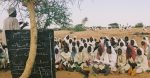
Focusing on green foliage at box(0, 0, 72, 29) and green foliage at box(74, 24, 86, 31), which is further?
green foliage at box(74, 24, 86, 31)

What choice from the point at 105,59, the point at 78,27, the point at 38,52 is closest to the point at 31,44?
the point at 38,52

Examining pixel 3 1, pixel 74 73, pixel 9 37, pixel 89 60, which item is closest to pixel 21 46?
pixel 9 37

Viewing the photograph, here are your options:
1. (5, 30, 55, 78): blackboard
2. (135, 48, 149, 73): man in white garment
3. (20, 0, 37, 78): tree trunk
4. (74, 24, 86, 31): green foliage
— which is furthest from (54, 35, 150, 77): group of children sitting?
(74, 24, 86, 31): green foliage

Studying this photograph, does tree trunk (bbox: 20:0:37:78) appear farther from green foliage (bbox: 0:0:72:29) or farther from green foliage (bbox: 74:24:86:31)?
green foliage (bbox: 74:24:86:31)

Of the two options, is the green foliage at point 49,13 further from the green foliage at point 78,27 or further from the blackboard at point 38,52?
the green foliage at point 78,27

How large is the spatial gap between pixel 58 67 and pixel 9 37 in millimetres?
5987

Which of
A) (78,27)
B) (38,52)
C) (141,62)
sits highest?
(38,52)

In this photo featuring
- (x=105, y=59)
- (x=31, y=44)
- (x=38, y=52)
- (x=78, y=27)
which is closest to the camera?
(x=31, y=44)

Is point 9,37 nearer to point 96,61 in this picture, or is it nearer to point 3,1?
point 3,1

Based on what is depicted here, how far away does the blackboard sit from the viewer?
9.82m

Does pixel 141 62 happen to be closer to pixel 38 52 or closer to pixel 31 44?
pixel 38 52

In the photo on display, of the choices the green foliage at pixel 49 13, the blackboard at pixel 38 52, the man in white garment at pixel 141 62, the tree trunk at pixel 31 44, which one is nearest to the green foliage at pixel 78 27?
the green foliage at pixel 49 13

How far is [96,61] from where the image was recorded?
14758mm

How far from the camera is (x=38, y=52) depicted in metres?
9.83
